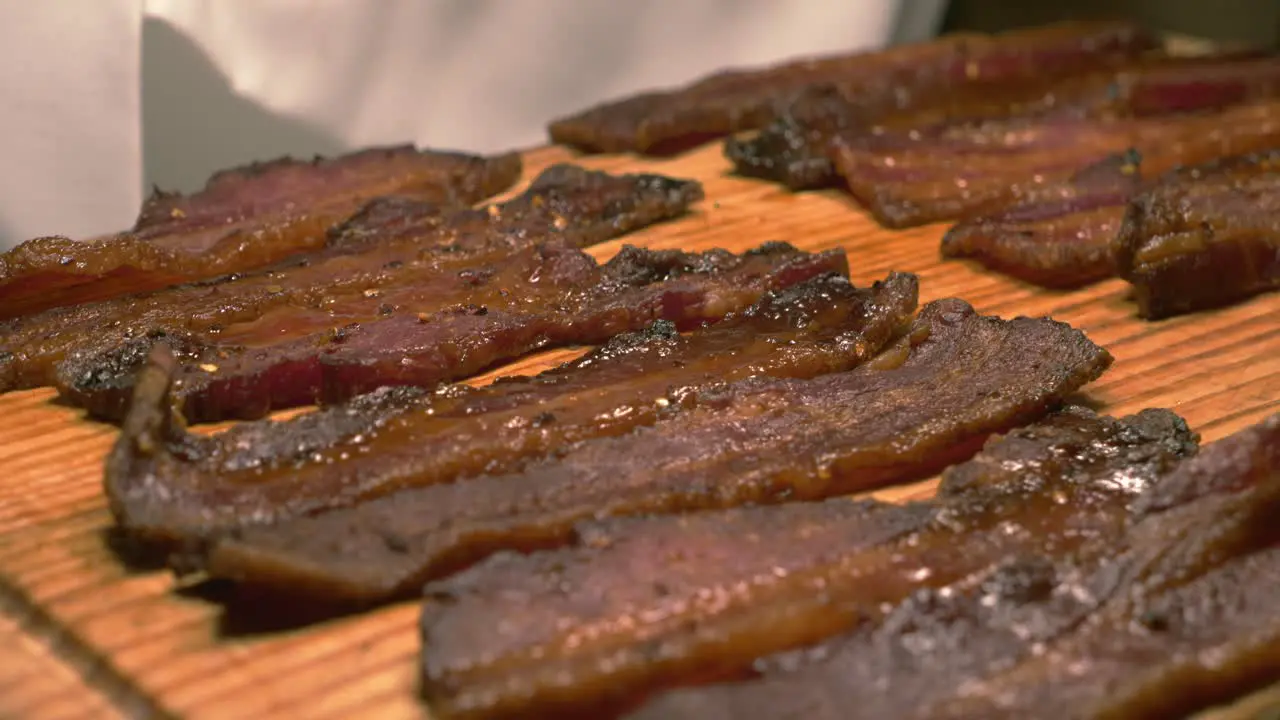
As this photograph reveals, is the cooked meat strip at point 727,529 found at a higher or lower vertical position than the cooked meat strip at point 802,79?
lower

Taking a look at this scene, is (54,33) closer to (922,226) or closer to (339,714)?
(922,226)

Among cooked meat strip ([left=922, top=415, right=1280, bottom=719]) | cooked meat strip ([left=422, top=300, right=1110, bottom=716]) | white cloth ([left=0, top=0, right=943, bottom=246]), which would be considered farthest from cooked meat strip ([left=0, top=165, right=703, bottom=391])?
cooked meat strip ([left=922, top=415, right=1280, bottom=719])

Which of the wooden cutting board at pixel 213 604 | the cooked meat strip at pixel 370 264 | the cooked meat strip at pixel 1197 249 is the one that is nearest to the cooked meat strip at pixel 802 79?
the cooked meat strip at pixel 370 264

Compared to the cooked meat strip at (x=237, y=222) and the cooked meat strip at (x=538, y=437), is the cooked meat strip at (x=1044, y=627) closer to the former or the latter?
the cooked meat strip at (x=538, y=437)

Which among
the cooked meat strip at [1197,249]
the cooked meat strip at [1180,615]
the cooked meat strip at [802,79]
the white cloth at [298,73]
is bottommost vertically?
the cooked meat strip at [1180,615]

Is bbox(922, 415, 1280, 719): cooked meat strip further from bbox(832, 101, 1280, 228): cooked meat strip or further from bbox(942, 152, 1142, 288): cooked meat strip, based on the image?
bbox(832, 101, 1280, 228): cooked meat strip

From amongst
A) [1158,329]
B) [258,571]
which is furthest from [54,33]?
[1158,329]
